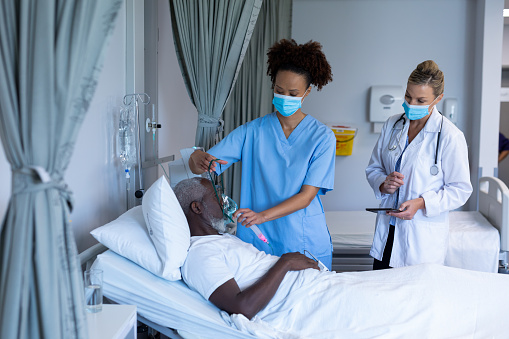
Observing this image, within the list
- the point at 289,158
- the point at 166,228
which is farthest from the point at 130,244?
the point at 289,158

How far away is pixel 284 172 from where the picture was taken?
86.0 inches

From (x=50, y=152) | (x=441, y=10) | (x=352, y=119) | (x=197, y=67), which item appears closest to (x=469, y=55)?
(x=441, y=10)

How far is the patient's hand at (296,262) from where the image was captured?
6.06 feet

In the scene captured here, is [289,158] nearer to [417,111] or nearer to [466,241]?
[417,111]

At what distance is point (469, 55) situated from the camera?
14.0 feet

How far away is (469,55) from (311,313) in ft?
11.1

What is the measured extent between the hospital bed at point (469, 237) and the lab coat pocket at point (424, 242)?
58 centimetres

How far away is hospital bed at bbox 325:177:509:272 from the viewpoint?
2.68 meters

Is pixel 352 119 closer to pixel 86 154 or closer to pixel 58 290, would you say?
pixel 86 154

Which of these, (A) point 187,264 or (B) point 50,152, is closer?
(B) point 50,152

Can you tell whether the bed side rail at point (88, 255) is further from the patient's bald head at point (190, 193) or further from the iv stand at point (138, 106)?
the iv stand at point (138, 106)

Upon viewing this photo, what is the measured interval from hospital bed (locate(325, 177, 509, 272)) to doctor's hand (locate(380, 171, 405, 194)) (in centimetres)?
77

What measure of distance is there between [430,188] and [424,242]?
0.77 ft

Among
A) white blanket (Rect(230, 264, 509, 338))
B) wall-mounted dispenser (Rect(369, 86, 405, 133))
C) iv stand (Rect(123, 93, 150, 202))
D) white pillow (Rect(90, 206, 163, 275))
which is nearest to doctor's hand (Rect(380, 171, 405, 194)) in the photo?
white blanket (Rect(230, 264, 509, 338))
